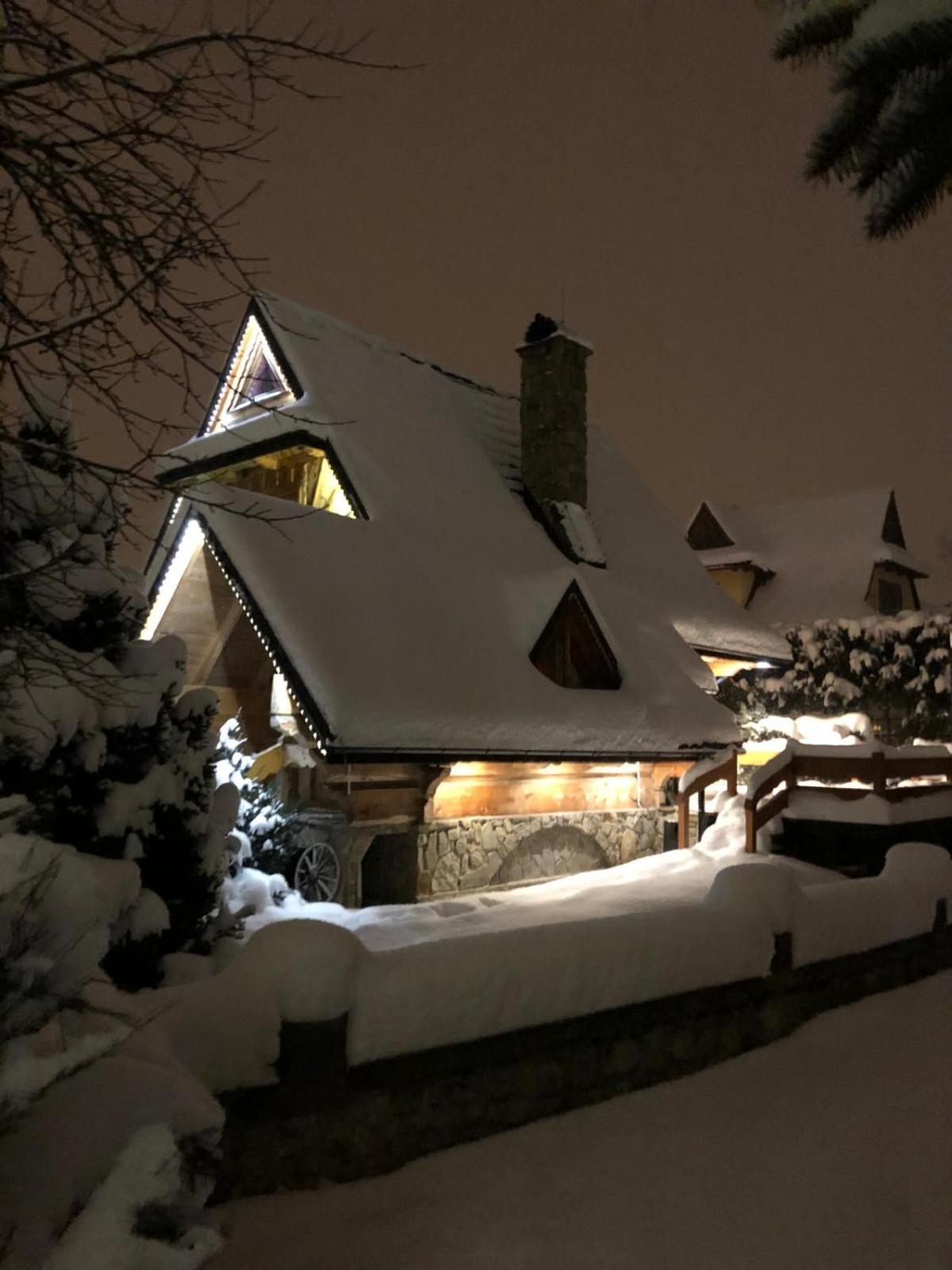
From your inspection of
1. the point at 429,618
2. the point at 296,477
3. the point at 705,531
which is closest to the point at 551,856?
the point at 429,618

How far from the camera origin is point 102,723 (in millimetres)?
5781

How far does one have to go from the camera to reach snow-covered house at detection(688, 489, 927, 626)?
28.8m

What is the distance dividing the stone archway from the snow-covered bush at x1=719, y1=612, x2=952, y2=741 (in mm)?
10063

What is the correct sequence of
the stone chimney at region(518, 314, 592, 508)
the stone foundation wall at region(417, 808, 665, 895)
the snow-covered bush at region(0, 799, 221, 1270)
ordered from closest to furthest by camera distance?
the snow-covered bush at region(0, 799, 221, 1270) → the stone foundation wall at region(417, 808, 665, 895) → the stone chimney at region(518, 314, 592, 508)

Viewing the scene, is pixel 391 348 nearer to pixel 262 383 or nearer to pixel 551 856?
pixel 262 383

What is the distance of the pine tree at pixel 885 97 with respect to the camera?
10914 millimetres

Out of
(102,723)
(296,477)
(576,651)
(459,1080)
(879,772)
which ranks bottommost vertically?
(459,1080)

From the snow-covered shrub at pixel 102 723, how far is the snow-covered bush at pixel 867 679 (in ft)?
56.3

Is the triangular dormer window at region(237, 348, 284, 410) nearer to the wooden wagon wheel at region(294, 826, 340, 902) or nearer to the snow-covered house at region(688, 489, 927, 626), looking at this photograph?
the wooden wagon wheel at region(294, 826, 340, 902)

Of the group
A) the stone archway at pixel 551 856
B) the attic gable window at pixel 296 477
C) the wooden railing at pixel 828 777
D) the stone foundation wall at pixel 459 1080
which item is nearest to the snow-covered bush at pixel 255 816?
the stone archway at pixel 551 856

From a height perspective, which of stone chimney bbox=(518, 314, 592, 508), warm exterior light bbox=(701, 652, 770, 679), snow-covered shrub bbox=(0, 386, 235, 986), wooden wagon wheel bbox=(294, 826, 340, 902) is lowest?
wooden wagon wheel bbox=(294, 826, 340, 902)

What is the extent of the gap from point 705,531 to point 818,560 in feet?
11.2

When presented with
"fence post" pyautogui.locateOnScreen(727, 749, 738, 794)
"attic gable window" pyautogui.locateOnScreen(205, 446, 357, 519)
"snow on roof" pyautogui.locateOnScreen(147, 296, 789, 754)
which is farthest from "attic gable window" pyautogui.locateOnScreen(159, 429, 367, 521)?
"fence post" pyautogui.locateOnScreen(727, 749, 738, 794)

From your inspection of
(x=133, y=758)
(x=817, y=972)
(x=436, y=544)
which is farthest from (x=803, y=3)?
(x=133, y=758)
